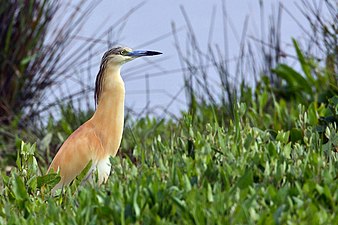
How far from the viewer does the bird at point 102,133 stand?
19.4ft

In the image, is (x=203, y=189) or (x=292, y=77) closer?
(x=203, y=189)

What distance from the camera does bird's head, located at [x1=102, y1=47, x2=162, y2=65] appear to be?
251 inches

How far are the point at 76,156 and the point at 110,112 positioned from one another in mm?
406

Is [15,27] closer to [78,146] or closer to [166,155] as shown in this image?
[78,146]

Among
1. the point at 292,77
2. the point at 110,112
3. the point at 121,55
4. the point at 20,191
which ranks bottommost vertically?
the point at 20,191

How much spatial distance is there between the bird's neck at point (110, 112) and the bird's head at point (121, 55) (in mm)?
49

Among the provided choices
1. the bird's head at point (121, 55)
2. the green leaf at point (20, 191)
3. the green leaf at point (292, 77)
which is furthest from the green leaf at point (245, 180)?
the green leaf at point (292, 77)

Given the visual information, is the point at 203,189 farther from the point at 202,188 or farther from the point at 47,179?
the point at 47,179

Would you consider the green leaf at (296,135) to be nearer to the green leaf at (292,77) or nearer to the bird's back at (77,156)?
the bird's back at (77,156)

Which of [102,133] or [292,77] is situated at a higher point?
[292,77]

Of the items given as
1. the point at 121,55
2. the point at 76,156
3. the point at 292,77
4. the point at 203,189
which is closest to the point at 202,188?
the point at 203,189

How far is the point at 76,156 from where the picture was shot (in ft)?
19.5

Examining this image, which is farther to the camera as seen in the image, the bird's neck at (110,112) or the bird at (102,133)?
the bird's neck at (110,112)

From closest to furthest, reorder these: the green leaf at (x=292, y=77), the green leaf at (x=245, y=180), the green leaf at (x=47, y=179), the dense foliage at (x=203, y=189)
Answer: the dense foliage at (x=203, y=189), the green leaf at (x=245, y=180), the green leaf at (x=47, y=179), the green leaf at (x=292, y=77)
